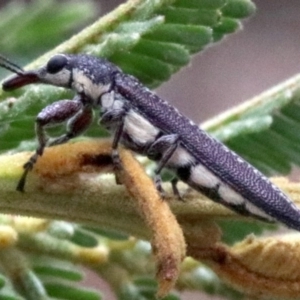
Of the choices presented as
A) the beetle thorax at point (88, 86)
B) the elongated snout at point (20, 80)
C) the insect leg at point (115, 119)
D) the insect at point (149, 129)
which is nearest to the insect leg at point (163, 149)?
the insect at point (149, 129)

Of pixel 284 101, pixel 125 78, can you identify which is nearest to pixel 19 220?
pixel 125 78

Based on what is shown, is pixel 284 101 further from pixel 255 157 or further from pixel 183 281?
pixel 183 281

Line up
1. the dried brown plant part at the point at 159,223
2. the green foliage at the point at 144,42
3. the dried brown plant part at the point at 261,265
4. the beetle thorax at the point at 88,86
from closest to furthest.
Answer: the dried brown plant part at the point at 159,223
the dried brown plant part at the point at 261,265
the green foliage at the point at 144,42
the beetle thorax at the point at 88,86

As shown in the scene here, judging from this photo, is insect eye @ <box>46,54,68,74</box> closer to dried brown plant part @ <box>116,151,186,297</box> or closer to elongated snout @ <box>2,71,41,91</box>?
elongated snout @ <box>2,71,41,91</box>

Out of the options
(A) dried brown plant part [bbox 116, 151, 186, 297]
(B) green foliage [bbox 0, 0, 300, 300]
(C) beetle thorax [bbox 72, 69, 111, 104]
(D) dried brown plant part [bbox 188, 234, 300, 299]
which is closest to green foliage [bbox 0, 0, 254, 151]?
(B) green foliage [bbox 0, 0, 300, 300]

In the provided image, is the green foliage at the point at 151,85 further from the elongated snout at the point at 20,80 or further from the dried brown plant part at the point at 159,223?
the dried brown plant part at the point at 159,223

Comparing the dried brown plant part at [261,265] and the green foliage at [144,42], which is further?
the green foliage at [144,42]

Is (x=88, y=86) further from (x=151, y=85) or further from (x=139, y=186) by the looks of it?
(x=139, y=186)

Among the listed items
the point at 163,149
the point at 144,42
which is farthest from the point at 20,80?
the point at 163,149
